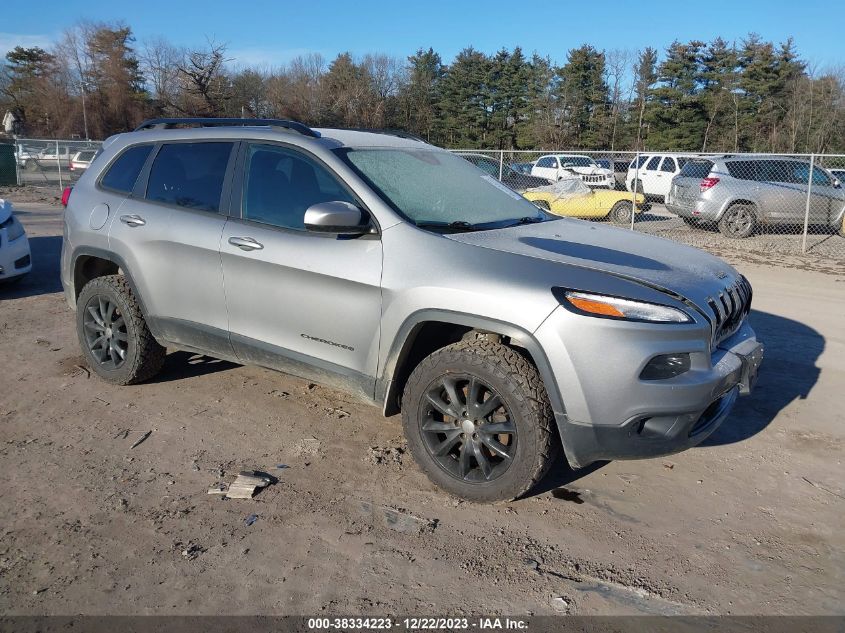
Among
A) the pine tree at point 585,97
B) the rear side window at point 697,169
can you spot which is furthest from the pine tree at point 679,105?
the rear side window at point 697,169

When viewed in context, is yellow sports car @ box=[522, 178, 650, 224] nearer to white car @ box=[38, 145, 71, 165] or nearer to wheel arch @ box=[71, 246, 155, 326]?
wheel arch @ box=[71, 246, 155, 326]

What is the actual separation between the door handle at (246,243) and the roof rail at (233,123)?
0.71 meters

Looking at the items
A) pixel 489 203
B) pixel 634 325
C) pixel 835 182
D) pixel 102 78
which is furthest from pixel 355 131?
pixel 102 78

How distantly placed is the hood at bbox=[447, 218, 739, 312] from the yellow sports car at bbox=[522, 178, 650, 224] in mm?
11692

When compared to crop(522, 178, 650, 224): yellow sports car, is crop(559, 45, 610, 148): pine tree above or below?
above

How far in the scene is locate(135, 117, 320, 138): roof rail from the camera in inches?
159

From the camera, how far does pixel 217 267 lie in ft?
13.6

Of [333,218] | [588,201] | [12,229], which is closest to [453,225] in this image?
[333,218]

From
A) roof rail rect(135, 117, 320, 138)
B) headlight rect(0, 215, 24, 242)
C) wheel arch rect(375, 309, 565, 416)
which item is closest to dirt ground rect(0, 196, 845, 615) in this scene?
wheel arch rect(375, 309, 565, 416)

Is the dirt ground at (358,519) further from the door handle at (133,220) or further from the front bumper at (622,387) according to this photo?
the door handle at (133,220)

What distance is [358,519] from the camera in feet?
10.8

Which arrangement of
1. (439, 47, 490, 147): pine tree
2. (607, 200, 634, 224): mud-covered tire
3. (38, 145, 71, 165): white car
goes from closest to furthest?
(607, 200, 634, 224): mud-covered tire, (38, 145, 71, 165): white car, (439, 47, 490, 147): pine tree

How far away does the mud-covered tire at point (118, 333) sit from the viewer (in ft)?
15.5

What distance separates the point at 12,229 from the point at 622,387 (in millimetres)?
7758
